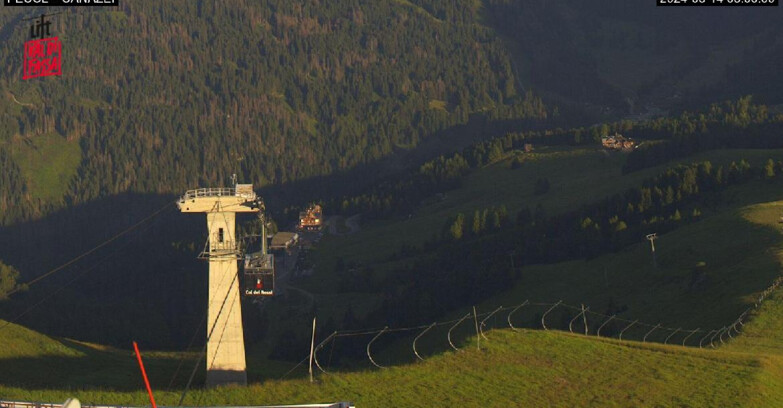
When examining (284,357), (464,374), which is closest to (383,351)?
(284,357)

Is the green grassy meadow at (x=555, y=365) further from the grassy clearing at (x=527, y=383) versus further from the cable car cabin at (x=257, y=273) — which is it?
the cable car cabin at (x=257, y=273)

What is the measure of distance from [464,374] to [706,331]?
4392 cm

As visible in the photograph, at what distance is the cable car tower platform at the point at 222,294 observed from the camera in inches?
3782

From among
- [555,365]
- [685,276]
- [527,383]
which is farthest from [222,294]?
[685,276]

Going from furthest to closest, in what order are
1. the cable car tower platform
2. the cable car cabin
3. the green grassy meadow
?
the cable car cabin
the cable car tower platform
the green grassy meadow

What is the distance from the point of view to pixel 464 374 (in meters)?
84.6

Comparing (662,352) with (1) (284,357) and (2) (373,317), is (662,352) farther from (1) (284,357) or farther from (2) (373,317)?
(2) (373,317)

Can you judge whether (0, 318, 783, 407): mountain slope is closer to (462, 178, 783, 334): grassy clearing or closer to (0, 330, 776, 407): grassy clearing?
(0, 330, 776, 407): grassy clearing

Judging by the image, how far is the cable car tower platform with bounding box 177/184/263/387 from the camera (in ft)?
315

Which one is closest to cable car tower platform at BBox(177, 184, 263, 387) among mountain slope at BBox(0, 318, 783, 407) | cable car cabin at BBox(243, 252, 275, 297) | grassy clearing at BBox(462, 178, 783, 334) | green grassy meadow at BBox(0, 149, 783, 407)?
green grassy meadow at BBox(0, 149, 783, 407)

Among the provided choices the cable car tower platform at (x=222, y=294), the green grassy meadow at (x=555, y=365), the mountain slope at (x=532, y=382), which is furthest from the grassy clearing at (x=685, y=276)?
the cable car tower platform at (x=222, y=294)

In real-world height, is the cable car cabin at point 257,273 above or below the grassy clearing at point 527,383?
above

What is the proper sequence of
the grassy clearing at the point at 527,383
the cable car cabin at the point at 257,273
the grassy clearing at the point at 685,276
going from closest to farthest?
the grassy clearing at the point at 527,383
the cable car cabin at the point at 257,273
the grassy clearing at the point at 685,276

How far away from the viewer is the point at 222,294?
9612cm
